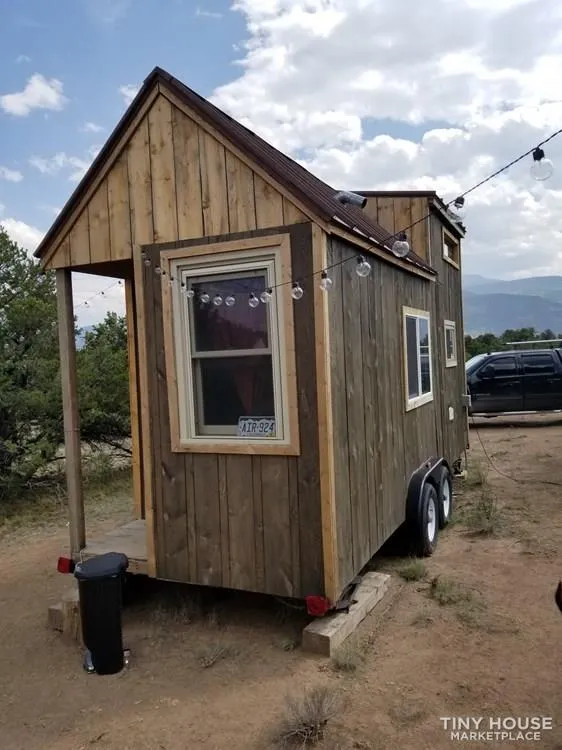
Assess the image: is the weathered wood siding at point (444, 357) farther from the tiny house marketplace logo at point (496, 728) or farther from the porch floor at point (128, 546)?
the tiny house marketplace logo at point (496, 728)

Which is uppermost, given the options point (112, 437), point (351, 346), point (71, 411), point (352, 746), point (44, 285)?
point (44, 285)

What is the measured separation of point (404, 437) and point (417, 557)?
1133 millimetres

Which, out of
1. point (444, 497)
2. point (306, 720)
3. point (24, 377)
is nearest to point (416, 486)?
point (444, 497)

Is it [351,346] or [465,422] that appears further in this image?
[465,422]

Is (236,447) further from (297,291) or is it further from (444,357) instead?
(444,357)

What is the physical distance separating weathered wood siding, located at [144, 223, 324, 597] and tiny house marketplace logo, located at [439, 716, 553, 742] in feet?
3.77

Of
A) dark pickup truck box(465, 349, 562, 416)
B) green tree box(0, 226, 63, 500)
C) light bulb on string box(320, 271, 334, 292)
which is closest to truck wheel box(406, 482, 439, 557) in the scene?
light bulb on string box(320, 271, 334, 292)

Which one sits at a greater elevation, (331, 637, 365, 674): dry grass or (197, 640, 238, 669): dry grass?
(331, 637, 365, 674): dry grass

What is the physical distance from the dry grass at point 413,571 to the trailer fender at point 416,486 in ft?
1.45

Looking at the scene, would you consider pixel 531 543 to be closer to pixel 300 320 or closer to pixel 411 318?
pixel 411 318

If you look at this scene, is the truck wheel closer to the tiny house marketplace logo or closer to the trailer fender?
the trailer fender

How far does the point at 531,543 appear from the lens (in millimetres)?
6027

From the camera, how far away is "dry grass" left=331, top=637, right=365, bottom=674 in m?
Answer: 3.72

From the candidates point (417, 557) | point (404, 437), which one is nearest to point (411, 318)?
point (404, 437)
